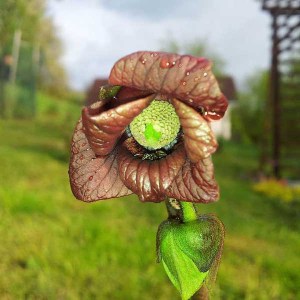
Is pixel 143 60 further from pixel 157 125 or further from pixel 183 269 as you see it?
pixel 183 269

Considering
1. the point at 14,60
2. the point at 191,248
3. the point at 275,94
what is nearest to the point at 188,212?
the point at 191,248

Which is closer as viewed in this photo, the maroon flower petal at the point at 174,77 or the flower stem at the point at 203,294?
the maroon flower petal at the point at 174,77

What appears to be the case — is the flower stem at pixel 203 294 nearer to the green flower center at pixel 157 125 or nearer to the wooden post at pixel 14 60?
the green flower center at pixel 157 125

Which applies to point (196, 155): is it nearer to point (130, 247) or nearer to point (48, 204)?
point (130, 247)

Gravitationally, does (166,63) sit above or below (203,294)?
above

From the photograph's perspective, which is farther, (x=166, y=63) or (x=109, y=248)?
(x=109, y=248)

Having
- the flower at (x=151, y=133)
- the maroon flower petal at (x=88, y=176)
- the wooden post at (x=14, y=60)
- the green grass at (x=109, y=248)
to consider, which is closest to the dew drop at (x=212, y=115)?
the flower at (x=151, y=133)
